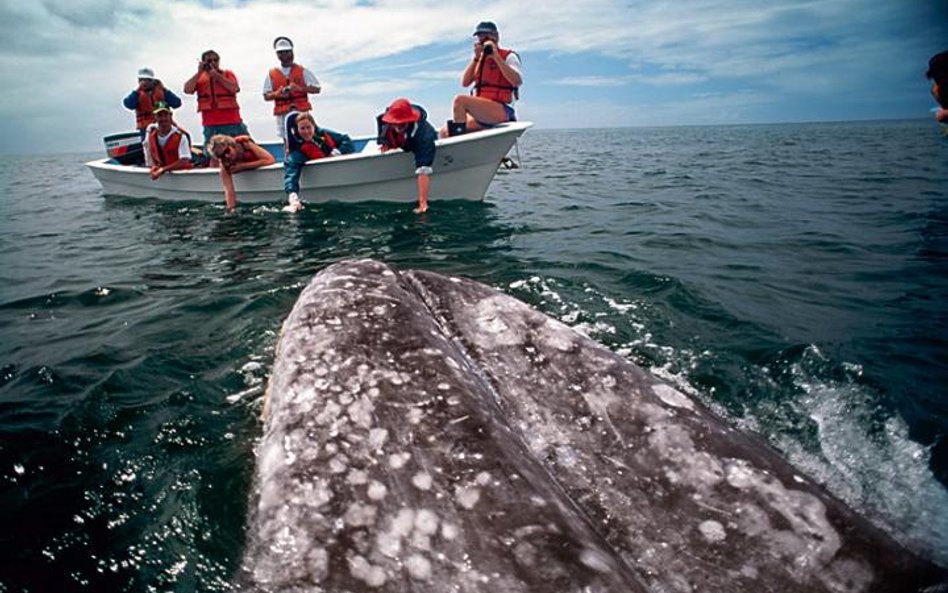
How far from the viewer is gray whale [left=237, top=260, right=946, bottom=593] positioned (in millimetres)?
1777

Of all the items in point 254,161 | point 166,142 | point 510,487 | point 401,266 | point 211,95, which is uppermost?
point 211,95

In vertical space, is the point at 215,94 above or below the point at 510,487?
above

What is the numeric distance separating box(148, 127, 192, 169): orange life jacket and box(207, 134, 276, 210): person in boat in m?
2.17

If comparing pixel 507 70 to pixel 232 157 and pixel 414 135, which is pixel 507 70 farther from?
pixel 232 157

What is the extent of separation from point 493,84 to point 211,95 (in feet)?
28.3

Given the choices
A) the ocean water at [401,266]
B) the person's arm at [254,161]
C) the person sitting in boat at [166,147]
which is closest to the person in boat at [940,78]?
the ocean water at [401,266]

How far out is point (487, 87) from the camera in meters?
12.7

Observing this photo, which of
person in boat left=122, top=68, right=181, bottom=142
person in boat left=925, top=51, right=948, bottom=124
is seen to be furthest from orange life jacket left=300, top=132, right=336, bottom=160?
person in boat left=925, top=51, right=948, bottom=124

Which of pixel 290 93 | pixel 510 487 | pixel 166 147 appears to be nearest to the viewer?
pixel 510 487

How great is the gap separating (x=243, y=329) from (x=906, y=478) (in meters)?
5.92

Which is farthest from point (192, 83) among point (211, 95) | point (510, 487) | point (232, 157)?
point (510, 487)

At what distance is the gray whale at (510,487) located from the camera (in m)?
1.78

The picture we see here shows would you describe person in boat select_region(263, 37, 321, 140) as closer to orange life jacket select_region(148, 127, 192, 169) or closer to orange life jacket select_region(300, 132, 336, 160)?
orange life jacket select_region(300, 132, 336, 160)

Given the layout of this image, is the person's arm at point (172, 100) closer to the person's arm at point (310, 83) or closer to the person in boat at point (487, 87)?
the person's arm at point (310, 83)
